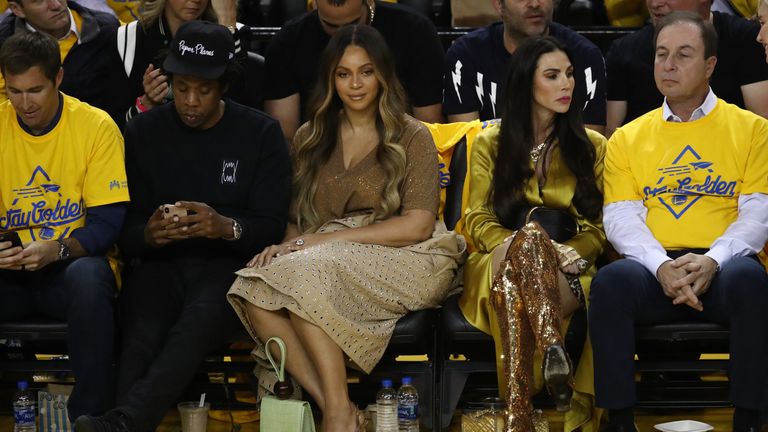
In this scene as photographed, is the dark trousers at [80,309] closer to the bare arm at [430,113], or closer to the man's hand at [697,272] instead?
the bare arm at [430,113]

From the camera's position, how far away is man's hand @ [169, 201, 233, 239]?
4.43 meters

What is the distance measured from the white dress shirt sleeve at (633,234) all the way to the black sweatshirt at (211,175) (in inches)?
48.1

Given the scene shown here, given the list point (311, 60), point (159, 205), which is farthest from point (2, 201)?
point (311, 60)

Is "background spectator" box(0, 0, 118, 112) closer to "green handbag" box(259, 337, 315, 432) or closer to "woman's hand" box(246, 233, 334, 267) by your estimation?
"woman's hand" box(246, 233, 334, 267)

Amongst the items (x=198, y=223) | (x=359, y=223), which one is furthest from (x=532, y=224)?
(x=198, y=223)

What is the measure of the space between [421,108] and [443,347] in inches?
54.1

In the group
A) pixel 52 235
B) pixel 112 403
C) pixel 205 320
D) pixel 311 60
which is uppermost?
pixel 311 60

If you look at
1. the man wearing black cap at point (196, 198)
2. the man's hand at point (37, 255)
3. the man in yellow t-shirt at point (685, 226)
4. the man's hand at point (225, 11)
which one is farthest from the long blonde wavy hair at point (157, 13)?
the man in yellow t-shirt at point (685, 226)

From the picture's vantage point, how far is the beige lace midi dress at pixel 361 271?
14.1ft

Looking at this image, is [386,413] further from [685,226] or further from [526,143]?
[685,226]

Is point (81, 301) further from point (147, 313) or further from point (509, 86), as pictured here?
point (509, 86)

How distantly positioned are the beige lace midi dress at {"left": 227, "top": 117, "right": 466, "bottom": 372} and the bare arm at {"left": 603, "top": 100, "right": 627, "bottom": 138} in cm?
117

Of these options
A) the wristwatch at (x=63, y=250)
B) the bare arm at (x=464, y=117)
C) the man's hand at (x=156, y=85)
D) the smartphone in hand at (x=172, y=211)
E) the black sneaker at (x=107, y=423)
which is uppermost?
the man's hand at (x=156, y=85)

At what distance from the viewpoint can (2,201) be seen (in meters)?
4.64
